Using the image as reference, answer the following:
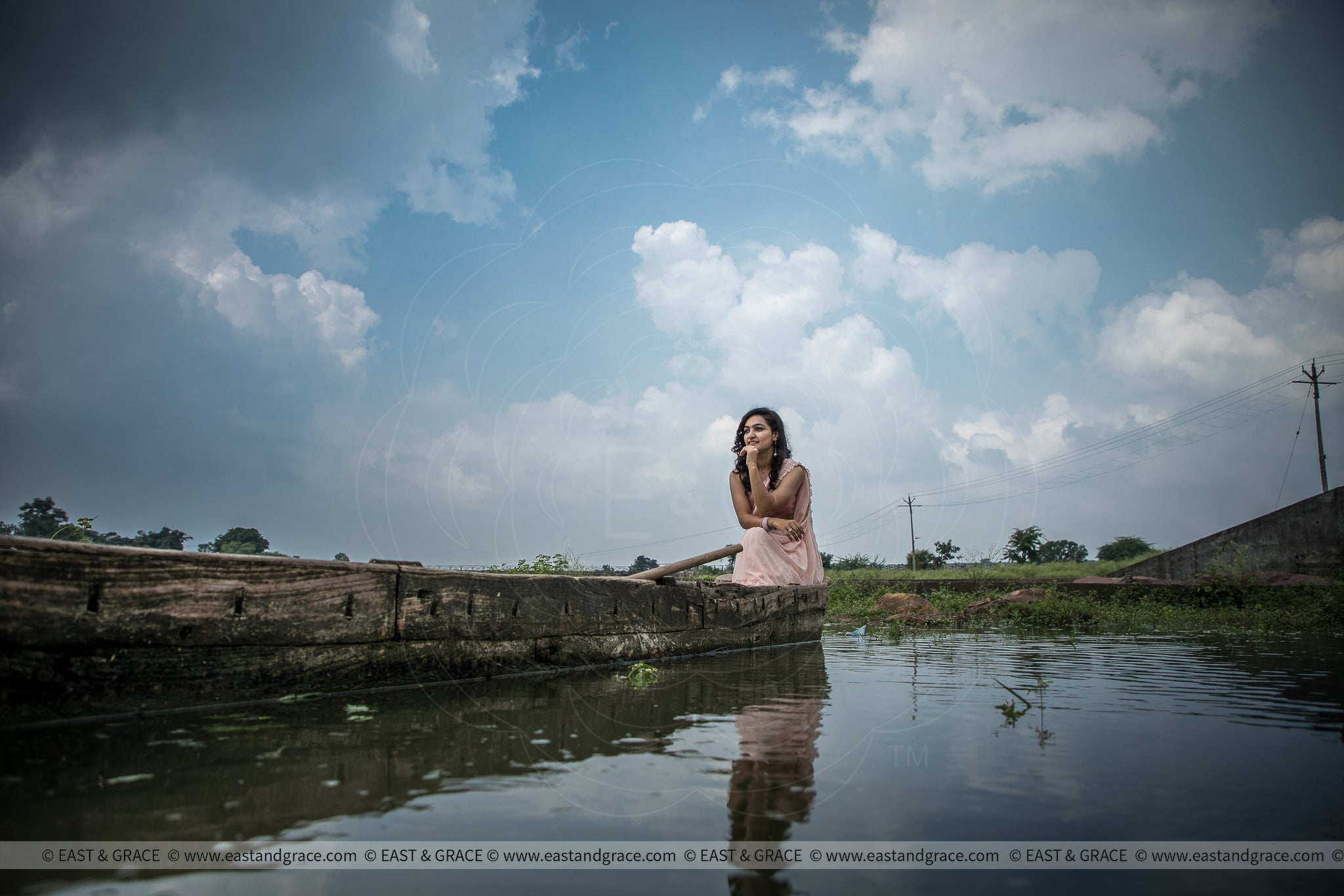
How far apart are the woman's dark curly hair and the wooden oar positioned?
2.04 ft

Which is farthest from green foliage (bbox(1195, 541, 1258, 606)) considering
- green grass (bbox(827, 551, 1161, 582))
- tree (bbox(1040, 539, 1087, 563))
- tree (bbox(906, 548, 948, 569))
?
tree (bbox(1040, 539, 1087, 563))

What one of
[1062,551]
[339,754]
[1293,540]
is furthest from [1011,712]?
[1062,551]

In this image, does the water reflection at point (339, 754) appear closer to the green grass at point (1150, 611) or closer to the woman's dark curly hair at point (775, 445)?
the woman's dark curly hair at point (775, 445)

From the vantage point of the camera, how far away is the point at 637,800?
5.79 ft

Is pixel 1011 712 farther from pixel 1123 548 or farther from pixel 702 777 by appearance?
pixel 1123 548

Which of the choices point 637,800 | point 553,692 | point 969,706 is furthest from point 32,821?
point 969,706

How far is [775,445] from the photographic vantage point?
282 inches

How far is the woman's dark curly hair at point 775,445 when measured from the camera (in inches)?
279

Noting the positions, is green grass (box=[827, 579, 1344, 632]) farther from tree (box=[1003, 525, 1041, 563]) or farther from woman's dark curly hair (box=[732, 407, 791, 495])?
tree (box=[1003, 525, 1041, 563])

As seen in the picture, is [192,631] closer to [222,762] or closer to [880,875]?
[222,762]

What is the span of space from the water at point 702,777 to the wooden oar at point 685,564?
202 centimetres

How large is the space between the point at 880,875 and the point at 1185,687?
3.09 meters

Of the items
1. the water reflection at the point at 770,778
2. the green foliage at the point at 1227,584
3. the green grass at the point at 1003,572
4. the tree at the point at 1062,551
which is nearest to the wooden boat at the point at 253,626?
the water reflection at the point at 770,778

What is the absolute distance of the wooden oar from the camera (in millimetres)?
5441
